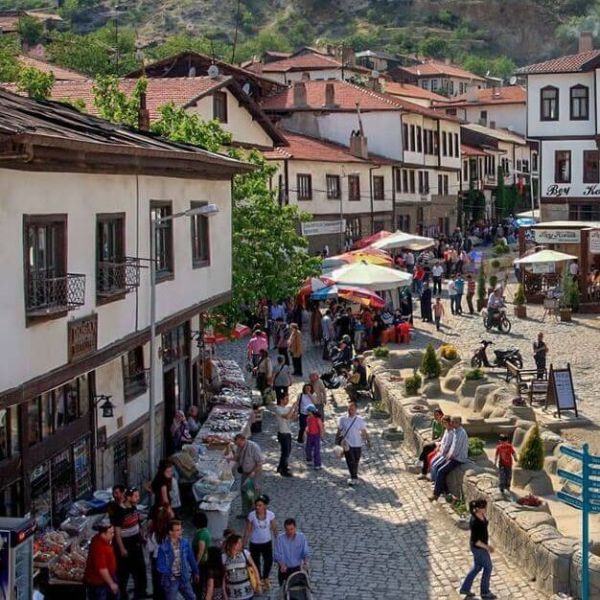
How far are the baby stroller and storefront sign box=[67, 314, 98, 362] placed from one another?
13.4ft

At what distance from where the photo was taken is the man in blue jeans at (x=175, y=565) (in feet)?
47.2

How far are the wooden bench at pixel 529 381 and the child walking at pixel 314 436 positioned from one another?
6475 mm

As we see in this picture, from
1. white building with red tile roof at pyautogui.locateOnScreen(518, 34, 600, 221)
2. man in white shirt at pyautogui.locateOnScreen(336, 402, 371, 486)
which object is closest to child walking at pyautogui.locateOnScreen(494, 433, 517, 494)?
man in white shirt at pyautogui.locateOnScreen(336, 402, 371, 486)

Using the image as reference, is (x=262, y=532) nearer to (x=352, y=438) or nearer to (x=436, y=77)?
(x=352, y=438)

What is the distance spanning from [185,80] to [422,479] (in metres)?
29.0

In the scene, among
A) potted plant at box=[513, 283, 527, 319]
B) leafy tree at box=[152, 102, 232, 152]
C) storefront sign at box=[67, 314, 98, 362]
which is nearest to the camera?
storefront sign at box=[67, 314, 98, 362]

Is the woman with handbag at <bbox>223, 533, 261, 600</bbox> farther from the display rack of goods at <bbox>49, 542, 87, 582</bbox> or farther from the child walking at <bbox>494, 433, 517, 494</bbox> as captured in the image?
the child walking at <bbox>494, 433, 517, 494</bbox>

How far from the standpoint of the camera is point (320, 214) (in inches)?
2200

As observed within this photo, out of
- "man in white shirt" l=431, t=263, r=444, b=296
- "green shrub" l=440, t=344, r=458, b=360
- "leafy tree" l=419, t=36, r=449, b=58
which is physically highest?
"leafy tree" l=419, t=36, r=449, b=58

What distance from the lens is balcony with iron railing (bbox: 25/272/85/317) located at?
14.8 m

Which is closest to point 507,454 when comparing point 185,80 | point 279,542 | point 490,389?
point 279,542

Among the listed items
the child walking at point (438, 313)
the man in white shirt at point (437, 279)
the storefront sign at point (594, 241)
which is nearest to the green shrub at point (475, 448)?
the child walking at point (438, 313)

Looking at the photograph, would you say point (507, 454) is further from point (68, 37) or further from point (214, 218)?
point (68, 37)

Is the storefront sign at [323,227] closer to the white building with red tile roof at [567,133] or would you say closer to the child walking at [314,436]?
the white building with red tile roof at [567,133]
